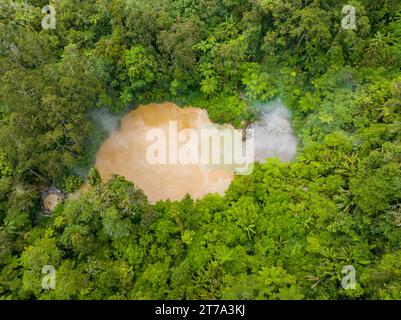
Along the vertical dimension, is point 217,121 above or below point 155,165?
above

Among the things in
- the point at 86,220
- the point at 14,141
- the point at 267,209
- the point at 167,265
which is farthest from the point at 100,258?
the point at 267,209

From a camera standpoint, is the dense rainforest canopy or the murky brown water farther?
the murky brown water

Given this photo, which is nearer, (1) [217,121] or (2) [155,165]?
(2) [155,165]

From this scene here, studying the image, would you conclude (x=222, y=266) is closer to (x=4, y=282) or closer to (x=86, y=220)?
(x=86, y=220)

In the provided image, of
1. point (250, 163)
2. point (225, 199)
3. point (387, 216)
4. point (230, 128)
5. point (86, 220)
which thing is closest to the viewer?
point (387, 216)
